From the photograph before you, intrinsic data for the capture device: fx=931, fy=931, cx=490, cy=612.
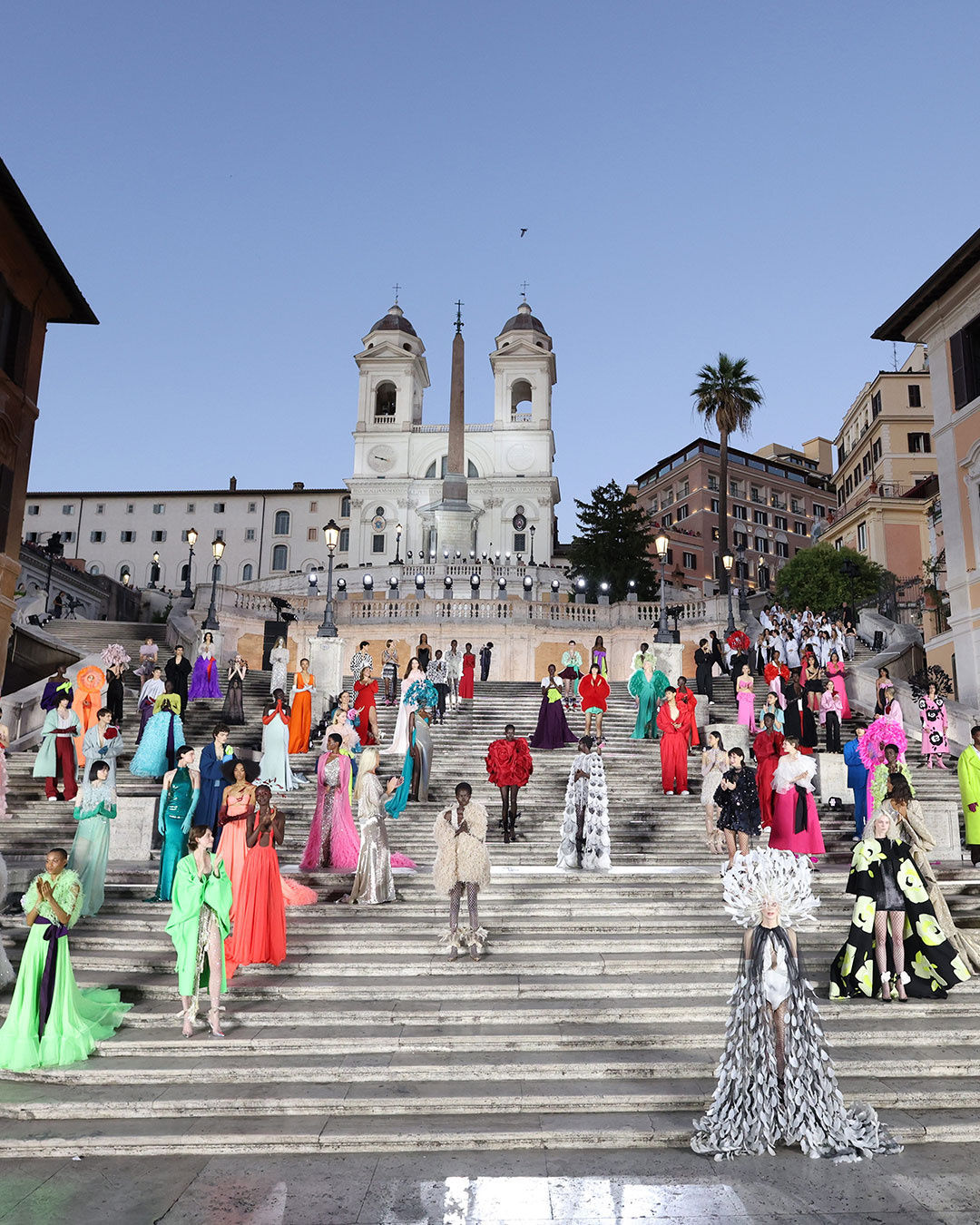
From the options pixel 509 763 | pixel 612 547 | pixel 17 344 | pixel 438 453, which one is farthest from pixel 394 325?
pixel 509 763

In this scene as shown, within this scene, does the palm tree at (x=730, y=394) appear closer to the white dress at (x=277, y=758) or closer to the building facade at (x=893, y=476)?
the building facade at (x=893, y=476)

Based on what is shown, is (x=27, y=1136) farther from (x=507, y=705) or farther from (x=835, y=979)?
(x=507, y=705)

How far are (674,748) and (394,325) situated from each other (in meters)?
71.6

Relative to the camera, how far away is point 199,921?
776cm

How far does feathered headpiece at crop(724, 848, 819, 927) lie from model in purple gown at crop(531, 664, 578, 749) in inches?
506

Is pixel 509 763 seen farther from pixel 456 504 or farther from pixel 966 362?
pixel 456 504

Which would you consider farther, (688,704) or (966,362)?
(966,362)

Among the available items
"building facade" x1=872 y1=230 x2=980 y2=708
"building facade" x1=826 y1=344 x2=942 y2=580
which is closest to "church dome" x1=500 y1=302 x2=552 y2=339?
"building facade" x1=826 y1=344 x2=942 y2=580

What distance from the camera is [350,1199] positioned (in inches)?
207

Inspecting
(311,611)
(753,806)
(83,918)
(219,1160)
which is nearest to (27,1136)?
(219,1160)

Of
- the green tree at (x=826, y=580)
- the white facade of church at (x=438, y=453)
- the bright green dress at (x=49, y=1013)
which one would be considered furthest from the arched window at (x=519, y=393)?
the bright green dress at (x=49, y=1013)

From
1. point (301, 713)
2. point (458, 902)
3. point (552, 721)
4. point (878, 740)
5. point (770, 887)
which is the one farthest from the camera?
point (552, 721)

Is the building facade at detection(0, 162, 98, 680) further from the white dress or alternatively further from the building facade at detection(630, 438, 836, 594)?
the building facade at detection(630, 438, 836, 594)

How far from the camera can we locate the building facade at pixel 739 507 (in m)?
77.0
